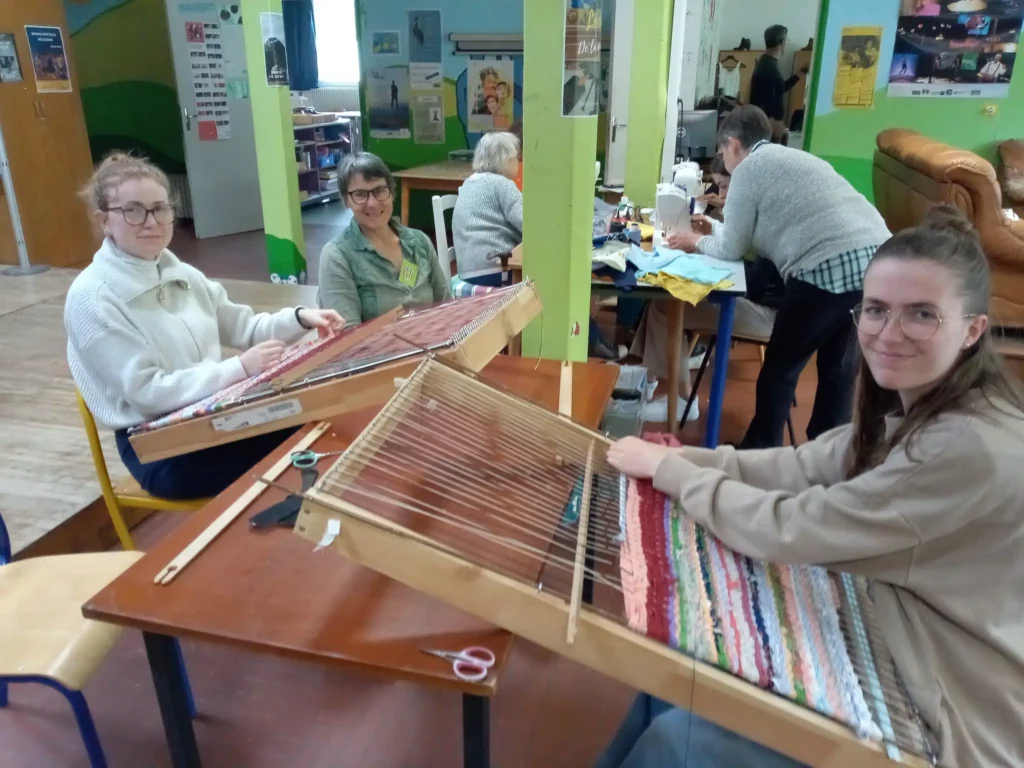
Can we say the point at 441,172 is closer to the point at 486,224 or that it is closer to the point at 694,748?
the point at 486,224

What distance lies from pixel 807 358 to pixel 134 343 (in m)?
2.38

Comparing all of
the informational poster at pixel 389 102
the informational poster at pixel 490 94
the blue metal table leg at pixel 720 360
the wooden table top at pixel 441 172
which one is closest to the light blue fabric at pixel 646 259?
the blue metal table leg at pixel 720 360

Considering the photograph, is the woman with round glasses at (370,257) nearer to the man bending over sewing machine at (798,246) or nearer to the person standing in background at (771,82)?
the man bending over sewing machine at (798,246)


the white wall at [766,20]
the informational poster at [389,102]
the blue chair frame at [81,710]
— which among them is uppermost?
the white wall at [766,20]

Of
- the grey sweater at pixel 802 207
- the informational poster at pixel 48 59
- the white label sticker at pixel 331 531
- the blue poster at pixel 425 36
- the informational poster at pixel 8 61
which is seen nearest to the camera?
the white label sticker at pixel 331 531

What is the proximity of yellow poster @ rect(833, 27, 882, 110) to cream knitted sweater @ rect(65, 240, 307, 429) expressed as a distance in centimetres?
507

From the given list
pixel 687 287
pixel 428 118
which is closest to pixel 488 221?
pixel 687 287

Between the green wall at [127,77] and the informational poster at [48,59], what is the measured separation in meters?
1.80

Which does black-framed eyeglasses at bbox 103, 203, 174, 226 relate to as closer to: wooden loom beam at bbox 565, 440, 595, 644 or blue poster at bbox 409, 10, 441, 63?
wooden loom beam at bbox 565, 440, 595, 644

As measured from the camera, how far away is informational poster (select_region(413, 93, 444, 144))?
682cm

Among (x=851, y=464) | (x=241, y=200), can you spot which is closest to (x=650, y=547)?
(x=851, y=464)

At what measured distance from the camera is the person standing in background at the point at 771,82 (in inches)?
289

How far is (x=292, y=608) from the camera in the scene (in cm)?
108

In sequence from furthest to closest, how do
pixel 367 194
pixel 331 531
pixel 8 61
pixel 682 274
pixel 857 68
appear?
pixel 857 68 → pixel 8 61 → pixel 682 274 → pixel 367 194 → pixel 331 531
